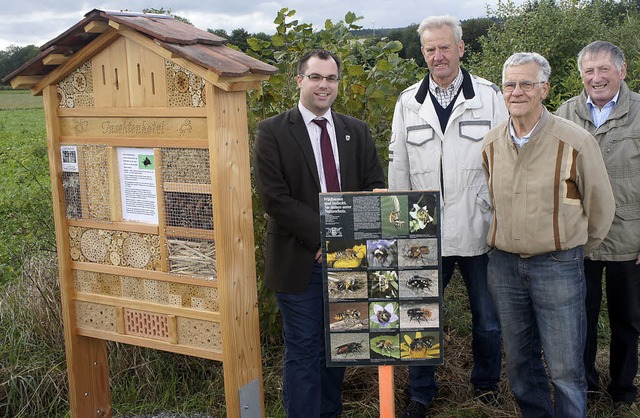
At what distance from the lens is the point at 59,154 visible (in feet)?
14.3

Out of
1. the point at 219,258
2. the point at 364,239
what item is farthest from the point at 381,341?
the point at 219,258

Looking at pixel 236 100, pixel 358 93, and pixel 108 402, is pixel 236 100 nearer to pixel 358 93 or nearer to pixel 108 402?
pixel 358 93

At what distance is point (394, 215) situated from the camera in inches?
138

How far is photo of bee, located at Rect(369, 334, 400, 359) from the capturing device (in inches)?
142

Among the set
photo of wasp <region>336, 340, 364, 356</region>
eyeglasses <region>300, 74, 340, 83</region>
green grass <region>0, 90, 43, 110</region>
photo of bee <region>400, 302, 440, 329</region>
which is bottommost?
photo of wasp <region>336, 340, 364, 356</region>

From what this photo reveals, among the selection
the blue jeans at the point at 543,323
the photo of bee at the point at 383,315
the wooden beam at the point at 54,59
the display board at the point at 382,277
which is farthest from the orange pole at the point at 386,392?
the wooden beam at the point at 54,59

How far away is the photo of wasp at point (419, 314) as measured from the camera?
358 cm

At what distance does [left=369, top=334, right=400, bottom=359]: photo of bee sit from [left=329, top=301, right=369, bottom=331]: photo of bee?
94 mm

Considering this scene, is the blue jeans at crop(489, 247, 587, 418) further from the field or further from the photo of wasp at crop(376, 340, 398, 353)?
the photo of wasp at crop(376, 340, 398, 353)

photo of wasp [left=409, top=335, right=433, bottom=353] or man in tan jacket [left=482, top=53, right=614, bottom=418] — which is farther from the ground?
man in tan jacket [left=482, top=53, right=614, bottom=418]

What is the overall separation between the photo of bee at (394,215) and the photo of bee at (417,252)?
0.06 meters

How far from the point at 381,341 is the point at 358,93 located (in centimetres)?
241

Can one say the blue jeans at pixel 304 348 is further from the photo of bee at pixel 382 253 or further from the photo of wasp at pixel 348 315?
the photo of bee at pixel 382 253

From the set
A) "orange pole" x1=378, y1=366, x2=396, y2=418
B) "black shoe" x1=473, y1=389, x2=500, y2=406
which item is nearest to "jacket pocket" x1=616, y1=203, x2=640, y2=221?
"black shoe" x1=473, y1=389, x2=500, y2=406
